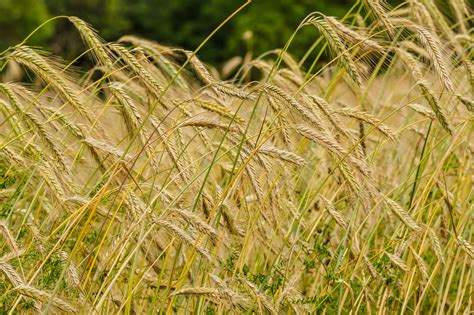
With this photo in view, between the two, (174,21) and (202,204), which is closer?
(202,204)

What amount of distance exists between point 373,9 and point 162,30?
34746 millimetres

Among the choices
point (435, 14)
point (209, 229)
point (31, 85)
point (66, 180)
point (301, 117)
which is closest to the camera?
point (209, 229)

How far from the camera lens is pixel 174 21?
1533 inches

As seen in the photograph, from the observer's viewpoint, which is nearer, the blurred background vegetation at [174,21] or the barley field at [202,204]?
the barley field at [202,204]

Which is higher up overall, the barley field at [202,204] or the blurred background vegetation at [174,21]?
the barley field at [202,204]

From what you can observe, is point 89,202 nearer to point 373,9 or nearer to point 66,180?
point 66,180

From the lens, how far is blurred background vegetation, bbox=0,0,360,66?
2817 centimetres

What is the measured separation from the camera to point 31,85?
3367 mm

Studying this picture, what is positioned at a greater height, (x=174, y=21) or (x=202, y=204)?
(x=202, y=204)

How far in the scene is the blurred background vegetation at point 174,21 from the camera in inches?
1109

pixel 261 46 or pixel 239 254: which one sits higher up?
pixel 239 254

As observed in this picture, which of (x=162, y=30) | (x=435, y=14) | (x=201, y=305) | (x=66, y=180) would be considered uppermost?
(x=435, y=14)

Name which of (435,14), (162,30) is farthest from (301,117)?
(162,30)

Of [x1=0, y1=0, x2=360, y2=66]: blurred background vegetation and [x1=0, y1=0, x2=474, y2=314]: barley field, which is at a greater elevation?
[x1=0, y1=0, x2=474, y2=314]: barley field
